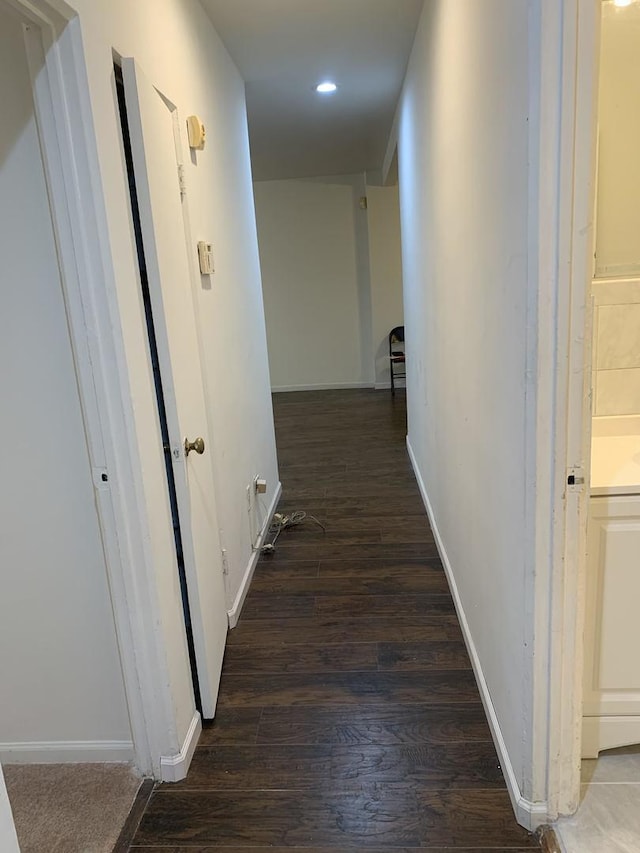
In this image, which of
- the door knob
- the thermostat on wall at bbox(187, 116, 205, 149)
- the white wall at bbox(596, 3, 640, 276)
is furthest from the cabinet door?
the thermostat on wall at bbox(187, 116, 205, 149)

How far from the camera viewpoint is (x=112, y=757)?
1.83m

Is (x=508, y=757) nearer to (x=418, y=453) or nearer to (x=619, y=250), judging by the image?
(x=619, y=250)

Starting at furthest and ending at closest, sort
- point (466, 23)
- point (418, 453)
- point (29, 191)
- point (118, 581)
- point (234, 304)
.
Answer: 1. point (418, 453)
2. point (234, 304)
3. point (466, 23)
4. point (118, 581)
5. point (29, 191)

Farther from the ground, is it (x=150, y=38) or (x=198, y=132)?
(x=150, y=38)

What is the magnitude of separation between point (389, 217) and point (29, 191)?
19.9 feet

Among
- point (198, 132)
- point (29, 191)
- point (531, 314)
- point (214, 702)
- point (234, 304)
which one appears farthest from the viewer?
point (234, 304)

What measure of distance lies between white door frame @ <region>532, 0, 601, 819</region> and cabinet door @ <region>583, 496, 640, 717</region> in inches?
8.0

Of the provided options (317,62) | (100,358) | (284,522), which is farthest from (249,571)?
(317,62)

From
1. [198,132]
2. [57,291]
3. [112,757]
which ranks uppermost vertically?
[198,132]

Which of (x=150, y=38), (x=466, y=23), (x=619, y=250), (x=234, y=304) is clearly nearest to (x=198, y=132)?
(x=150, y=38)

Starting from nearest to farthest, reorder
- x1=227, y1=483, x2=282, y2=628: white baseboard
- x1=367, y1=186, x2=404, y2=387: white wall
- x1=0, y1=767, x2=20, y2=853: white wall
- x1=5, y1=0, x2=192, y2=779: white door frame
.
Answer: x1=0, y1=767, x2=20, y2=853: white wall → x1=5, y1=0, x2=192, y2=779: white door frame → x1=227, y1=483, x2=282, y2=628: white baseboard → x1=367, y1=186, x2=404, y2=387: white wall

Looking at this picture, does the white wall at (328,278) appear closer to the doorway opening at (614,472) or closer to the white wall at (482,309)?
the white wall at (482,309)

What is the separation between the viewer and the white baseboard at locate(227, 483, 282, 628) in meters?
2.56

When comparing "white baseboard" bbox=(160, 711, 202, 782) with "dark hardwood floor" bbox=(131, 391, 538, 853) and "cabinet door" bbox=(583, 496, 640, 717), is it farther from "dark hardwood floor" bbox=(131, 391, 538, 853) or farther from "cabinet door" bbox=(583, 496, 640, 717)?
"cabinet door" bbox=(583, 496, 640, 717)
